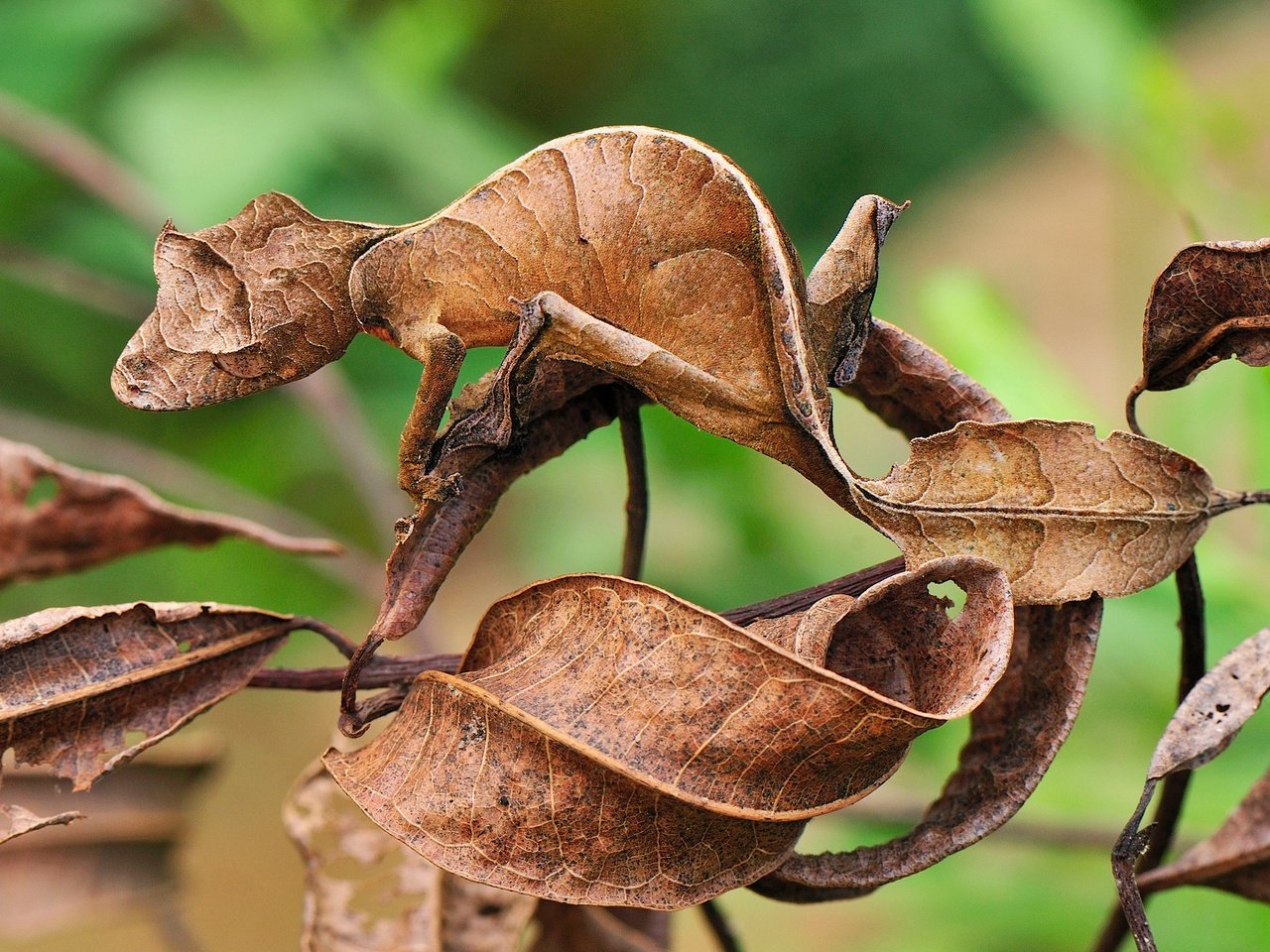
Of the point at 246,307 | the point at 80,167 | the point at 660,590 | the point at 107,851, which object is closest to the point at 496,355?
the point at 80,167

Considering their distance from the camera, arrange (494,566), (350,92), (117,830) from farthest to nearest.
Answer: (494,566) < (350,92) < (117,830)

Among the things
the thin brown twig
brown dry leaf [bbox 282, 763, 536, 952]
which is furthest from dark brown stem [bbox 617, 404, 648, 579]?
the thin brown twig

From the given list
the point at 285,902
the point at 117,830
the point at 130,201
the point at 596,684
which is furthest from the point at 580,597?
the point at 285,902

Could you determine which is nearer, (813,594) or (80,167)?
(813,594)

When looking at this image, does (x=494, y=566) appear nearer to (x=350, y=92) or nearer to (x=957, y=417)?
(x=350, y=92)

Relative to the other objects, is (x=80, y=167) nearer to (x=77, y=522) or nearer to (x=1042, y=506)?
(x=77, y=522)

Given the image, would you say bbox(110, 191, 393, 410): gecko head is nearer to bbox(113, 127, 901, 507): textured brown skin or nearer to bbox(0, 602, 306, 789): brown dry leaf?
bbox(113, 127, 901, 507): textured brown skin

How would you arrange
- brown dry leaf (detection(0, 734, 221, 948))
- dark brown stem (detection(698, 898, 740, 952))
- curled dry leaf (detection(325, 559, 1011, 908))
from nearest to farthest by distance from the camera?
curled dry leaf (detection(325, 559, 1011, 908))
dark brown stem (detection(698, 898, 740, 952))
brown dry leaf (detection(0, 734, 221, 948))
